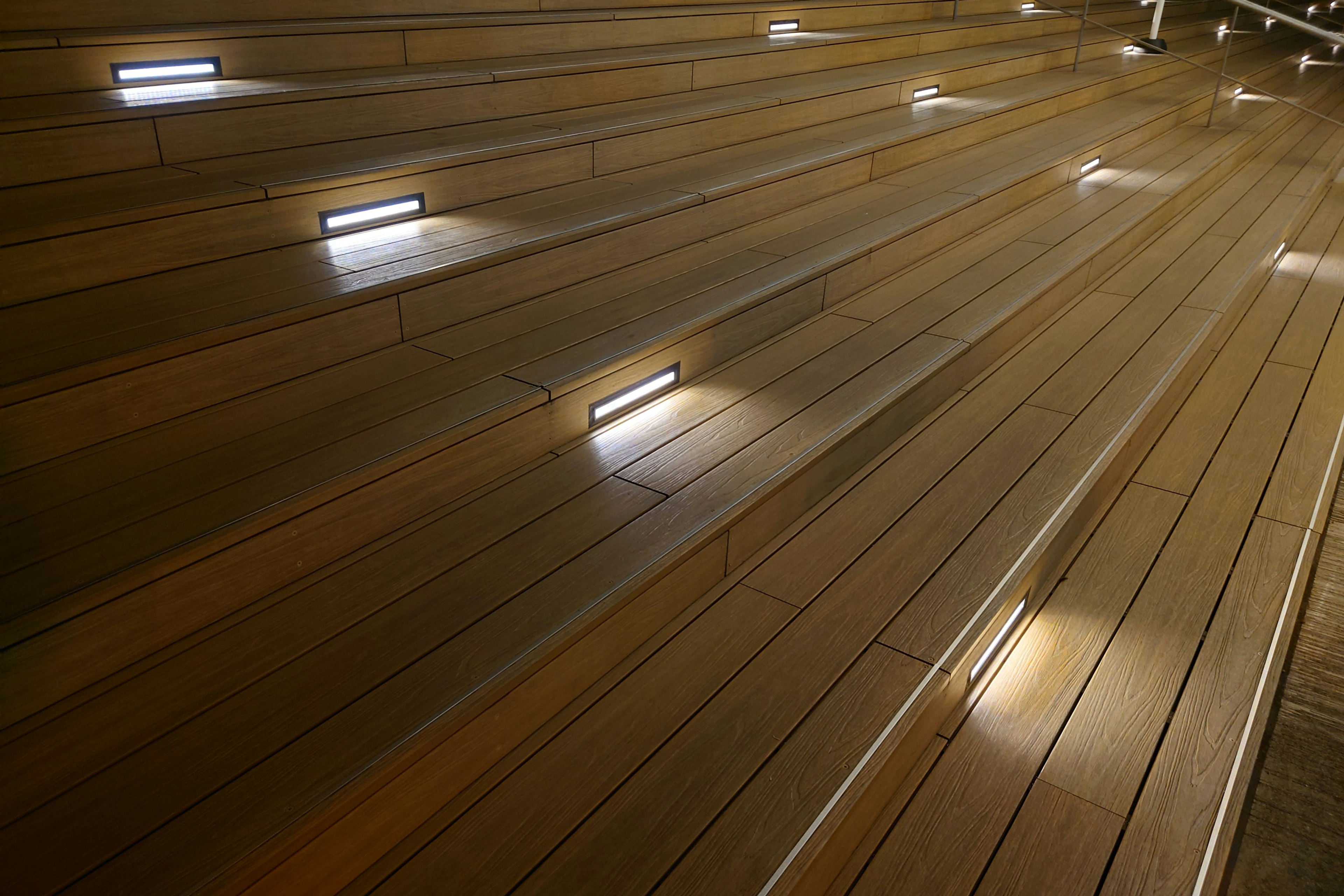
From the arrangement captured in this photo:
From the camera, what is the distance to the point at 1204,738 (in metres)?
1.37

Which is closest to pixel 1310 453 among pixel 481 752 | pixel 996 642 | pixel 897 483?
pixel 897 483

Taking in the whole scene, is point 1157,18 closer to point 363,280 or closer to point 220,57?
point 220,57

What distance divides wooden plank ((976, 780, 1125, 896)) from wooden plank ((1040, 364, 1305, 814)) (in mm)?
24

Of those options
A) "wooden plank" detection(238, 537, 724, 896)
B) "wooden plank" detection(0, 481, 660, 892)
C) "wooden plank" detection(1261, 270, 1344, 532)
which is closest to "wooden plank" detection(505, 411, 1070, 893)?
"wooden plank" detection(238, 537, 724, 896)

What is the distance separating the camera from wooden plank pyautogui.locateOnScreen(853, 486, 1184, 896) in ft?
3.91

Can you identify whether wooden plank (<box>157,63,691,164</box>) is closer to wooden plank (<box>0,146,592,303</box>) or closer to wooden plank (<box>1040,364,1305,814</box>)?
wooden plank (<box>0,146,592,303</box>)

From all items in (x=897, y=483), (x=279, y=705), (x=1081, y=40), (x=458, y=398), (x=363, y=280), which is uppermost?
(x=1081, y=40)

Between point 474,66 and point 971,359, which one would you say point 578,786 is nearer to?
point 971,359

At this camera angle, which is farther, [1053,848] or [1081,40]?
[1081,40]

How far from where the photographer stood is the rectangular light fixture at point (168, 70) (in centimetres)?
173

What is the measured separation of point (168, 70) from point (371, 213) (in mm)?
478

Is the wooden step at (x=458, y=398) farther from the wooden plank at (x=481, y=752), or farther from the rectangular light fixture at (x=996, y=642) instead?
the rectangular light fixture at (x=996, y=642)

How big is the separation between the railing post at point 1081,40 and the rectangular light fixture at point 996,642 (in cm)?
363

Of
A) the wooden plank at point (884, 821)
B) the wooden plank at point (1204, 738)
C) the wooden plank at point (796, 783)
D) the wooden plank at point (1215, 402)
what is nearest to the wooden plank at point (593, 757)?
the wooden plank at point (796, 783)
